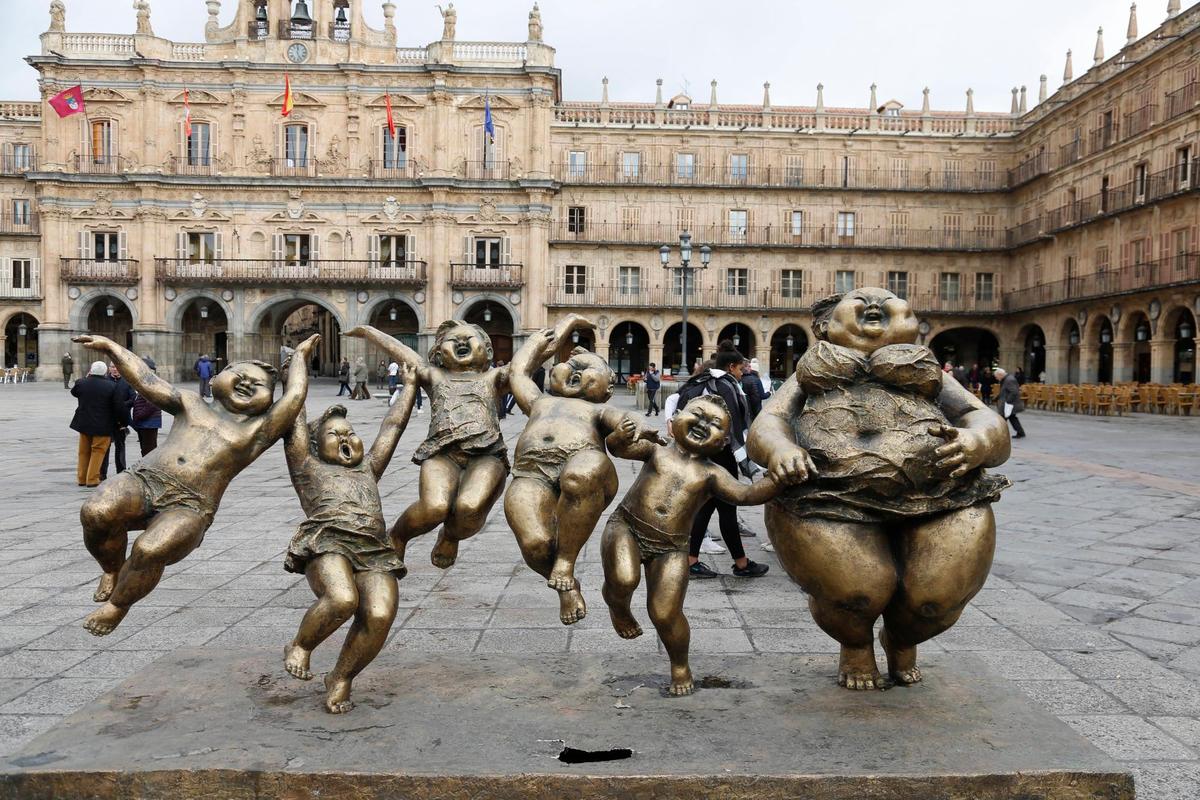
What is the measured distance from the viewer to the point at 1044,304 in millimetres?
34844

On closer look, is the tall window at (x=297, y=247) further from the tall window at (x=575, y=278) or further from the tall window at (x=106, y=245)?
the tall window at (x=575, y=278)

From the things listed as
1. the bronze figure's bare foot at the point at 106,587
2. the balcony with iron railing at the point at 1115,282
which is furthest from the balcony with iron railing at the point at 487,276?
the bronze figure's bare foot at the point at 106,587

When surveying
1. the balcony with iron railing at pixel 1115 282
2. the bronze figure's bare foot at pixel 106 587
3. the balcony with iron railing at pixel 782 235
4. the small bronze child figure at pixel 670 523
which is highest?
the balcony with iron railing at pixel 782 235

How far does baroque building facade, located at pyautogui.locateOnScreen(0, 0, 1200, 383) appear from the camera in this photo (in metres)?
36.7

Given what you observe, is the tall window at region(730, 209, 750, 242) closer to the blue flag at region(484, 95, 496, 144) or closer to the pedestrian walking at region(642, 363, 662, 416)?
the blue flag at region(484, 95, 496, 144)

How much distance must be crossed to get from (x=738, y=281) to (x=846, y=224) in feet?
Answer: 17.3

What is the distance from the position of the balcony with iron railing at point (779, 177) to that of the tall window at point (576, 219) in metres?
1.27

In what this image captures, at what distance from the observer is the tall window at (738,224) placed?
3922cm

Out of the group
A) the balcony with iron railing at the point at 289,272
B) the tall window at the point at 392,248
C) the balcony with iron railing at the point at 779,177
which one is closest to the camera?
the balcony with iron railing at the point at 289,272

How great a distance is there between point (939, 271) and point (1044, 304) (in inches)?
213

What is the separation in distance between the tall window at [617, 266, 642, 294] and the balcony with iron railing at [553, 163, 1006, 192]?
368 centimetres

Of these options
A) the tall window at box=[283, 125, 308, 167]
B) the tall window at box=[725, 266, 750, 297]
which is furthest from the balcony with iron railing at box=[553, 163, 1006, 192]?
the tall window at box=[283, 125, 308, 167]

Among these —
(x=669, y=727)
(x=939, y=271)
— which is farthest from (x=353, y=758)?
(x=939, y=271)

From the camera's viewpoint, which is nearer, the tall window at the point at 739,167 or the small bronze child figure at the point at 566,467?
the small bronze child figure at the point at 566,467
